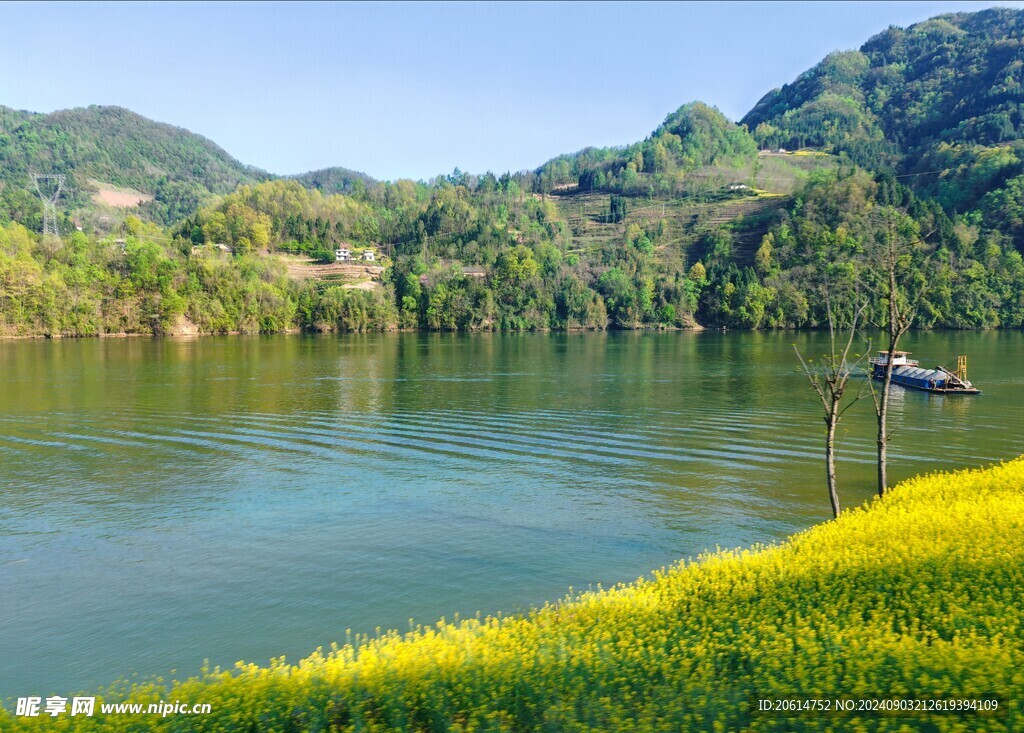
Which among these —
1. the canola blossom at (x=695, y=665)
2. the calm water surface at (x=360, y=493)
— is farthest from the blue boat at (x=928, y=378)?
the canola blossom at (x=695, y=665)

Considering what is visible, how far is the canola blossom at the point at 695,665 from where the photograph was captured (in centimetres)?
837

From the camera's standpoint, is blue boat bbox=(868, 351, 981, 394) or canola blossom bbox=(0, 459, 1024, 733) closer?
canola blossom bbox=(0, 459, 1024, 733)

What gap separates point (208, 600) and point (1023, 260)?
19484 centimetres

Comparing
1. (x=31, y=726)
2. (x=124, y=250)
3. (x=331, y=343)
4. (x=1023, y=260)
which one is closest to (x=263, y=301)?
(x=124, y=250)

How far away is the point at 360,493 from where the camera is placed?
27.6 m

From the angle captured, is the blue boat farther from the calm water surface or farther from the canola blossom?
the canola blossom

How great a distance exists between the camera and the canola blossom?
8367mm

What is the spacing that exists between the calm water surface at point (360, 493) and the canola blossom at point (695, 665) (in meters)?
3.90

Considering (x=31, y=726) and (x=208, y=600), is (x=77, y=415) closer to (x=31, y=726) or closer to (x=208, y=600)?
(x=208, y=600)

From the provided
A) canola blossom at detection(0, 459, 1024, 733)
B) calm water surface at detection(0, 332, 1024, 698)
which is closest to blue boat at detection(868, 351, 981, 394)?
calm water surface at detection(0, 332, 1024, 698)

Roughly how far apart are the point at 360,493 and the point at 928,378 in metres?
51.2

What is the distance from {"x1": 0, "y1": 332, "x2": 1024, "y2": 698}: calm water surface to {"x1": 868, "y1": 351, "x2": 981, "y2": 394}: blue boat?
166 centimetres

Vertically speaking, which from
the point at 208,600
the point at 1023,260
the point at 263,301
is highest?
the point at 1023,260

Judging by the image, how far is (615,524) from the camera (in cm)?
2344
